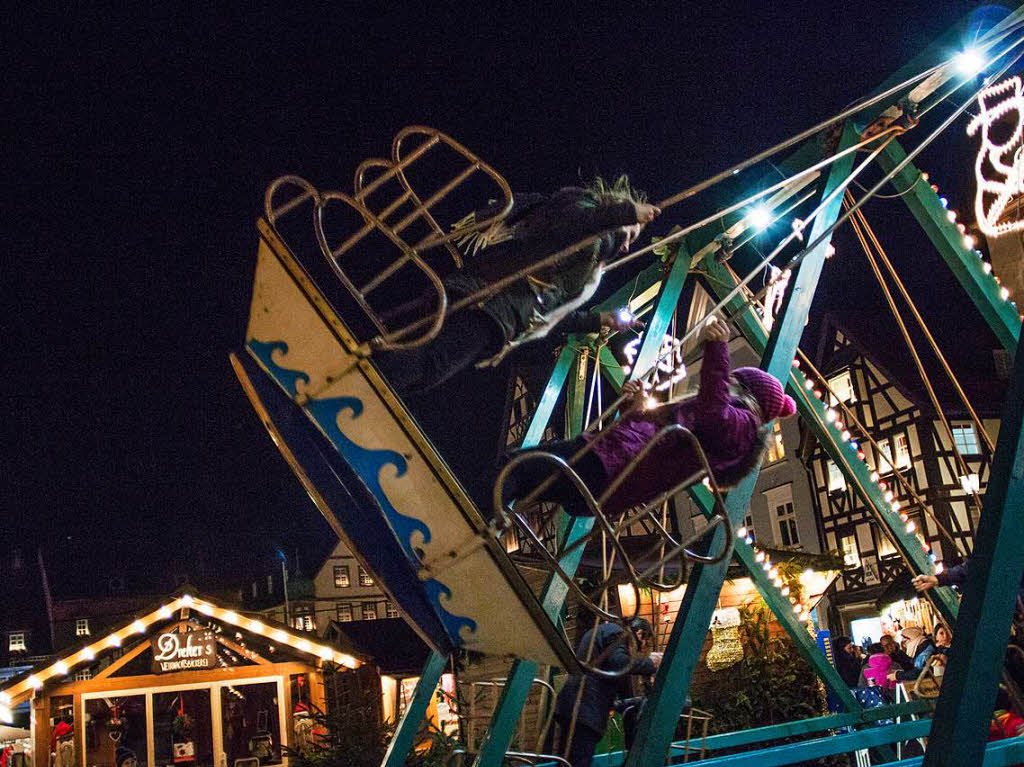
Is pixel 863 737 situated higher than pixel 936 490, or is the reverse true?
pixel 936 490

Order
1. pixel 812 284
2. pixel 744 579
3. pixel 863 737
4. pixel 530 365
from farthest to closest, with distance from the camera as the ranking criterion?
pixel 530 365 → pixel 744 579 → pixel 863 737 → pixel 812 284

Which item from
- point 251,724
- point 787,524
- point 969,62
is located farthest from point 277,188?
point 251,724

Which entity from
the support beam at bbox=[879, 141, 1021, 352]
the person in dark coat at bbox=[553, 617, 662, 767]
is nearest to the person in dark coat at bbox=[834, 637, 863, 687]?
the person in dark coat at bbox=[553, 617, 662, 767]

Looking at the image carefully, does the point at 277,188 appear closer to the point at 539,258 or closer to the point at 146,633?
the point at 539,258

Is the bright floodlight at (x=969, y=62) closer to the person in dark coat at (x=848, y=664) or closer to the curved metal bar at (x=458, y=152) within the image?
the curved metal bar at (x=458, y=152)

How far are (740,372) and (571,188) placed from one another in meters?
1.14

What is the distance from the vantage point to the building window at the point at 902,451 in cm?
2559

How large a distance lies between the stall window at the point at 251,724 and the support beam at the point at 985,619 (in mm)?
19049

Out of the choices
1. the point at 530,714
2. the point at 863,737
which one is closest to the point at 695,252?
the point at 863,737

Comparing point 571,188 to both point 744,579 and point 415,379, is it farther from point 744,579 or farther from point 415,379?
point 744,579

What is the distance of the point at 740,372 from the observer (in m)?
4.27

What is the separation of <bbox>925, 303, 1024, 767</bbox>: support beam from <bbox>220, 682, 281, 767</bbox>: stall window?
1905cm

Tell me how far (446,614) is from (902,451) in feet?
81.2

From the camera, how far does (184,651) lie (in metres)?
21.2
